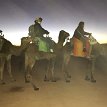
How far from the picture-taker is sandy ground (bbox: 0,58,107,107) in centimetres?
1190

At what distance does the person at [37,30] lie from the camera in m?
15.0

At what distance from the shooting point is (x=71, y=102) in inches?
474

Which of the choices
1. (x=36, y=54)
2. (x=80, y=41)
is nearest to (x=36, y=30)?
(x=36, y=54)

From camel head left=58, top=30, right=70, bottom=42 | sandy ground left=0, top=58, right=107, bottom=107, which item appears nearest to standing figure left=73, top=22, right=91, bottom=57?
camel head left=58, top=30, right=70, bottom=42

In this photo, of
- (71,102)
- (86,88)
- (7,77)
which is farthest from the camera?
(7,77)

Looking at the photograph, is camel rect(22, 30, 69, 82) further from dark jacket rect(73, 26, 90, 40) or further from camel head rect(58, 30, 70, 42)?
dark jacket rect(73, 26, 90, 40)

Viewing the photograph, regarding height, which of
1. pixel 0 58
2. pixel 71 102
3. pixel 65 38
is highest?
pixel 65 38

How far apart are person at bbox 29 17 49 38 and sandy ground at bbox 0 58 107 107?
244 centimetres

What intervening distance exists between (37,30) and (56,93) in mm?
3375

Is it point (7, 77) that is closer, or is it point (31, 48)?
point (31, 48)

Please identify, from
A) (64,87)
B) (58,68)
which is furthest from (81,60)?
(64,87)

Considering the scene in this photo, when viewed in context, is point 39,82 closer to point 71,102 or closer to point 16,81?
point 16,81

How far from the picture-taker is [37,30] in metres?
15.1

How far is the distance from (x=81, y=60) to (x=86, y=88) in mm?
9720
